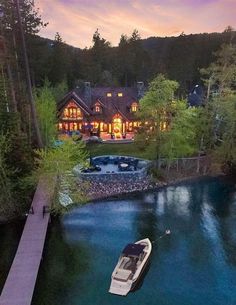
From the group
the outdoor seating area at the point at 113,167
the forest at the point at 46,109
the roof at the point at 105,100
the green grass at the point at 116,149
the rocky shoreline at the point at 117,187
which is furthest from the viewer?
the roof at the point at 105,100

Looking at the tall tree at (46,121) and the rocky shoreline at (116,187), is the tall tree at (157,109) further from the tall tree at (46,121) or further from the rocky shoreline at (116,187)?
the tall tree at (46,121)

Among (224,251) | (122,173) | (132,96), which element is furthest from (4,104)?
(132,96)

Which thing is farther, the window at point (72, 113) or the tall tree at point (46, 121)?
the window at point (72, 113)

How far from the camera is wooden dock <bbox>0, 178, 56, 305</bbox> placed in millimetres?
20906

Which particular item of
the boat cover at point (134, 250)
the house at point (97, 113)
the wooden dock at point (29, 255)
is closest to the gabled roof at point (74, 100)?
the house at point (97, 113)

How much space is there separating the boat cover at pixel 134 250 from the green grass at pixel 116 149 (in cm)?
2138

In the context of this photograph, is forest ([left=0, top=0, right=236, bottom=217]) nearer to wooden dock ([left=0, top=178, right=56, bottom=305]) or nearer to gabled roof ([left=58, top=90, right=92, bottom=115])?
wooden dock ([left=0, top=178, right=56, bottom=305])

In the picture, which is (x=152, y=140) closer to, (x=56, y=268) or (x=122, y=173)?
(x=122, y=173)

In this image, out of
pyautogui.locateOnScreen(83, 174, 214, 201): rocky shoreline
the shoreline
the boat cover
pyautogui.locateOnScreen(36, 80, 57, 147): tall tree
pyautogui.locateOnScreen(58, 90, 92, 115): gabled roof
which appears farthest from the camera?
pyautogui.locateOnScreen(58, 90, 92, 115): gabled roof

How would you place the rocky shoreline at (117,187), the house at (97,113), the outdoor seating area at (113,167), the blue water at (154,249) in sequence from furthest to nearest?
the house at (97,113)
the outdoor seating area at (113,167)
the rocky shoreline at (117,187)
the blue water at (154,249)

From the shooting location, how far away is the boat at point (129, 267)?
2311cm

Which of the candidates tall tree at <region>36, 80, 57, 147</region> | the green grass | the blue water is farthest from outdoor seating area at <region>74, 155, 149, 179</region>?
tall tree at <region>36, 80, 57, 147</region>

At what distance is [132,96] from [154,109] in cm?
2094

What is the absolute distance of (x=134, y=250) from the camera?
26.2 metres
